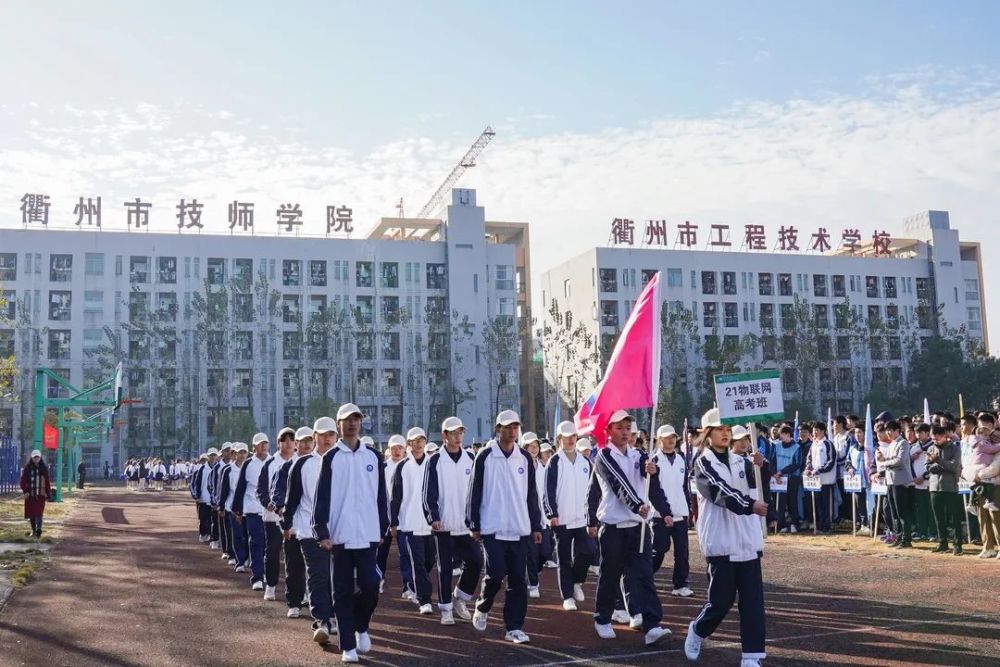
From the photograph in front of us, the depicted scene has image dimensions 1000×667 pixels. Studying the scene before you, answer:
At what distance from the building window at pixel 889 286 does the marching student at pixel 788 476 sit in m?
68.3

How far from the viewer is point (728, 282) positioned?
258 ft

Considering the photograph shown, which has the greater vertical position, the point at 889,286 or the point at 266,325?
the point at 889,286

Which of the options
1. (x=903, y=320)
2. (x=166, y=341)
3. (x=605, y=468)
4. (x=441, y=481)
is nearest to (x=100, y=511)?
(x=441, y=481)

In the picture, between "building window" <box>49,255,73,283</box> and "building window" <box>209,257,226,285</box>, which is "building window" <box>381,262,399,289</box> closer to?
"building window" <box>209,257,226,285</box>

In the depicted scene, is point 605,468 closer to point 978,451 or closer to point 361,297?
point 978,451

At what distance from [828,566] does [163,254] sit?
6539cm

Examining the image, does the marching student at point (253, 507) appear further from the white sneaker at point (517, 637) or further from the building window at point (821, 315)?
the building window at point (821, 315)

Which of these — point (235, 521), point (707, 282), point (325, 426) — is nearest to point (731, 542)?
point (325, 426)

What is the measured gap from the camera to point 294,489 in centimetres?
937

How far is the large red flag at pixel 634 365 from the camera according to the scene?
11070mm

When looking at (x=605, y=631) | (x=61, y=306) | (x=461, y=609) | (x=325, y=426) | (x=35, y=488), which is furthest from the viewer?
(x=61, y=306)

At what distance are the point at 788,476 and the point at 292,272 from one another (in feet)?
193

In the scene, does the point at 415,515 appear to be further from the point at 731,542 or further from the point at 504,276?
the point at 504,276

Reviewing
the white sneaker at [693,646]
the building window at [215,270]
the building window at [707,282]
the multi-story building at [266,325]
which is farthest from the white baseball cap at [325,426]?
the building window at [707,282]
